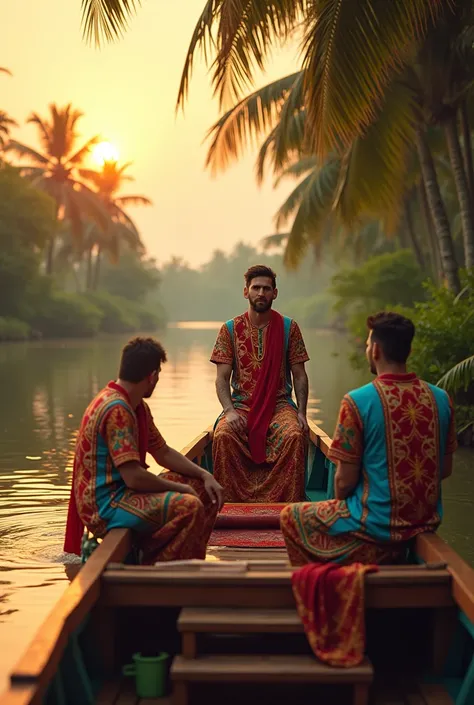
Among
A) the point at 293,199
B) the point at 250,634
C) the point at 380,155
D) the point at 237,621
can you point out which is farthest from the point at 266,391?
the point at 293,199

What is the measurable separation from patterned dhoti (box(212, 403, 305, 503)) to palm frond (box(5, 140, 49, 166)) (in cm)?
4301

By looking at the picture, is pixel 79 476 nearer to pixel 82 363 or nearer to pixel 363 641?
pixel 363 641

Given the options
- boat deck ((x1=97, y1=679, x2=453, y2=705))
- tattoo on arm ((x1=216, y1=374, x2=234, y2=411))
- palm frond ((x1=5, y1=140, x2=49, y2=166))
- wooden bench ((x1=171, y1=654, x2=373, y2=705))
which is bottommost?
boat deck ((x1=97, y1=679, x2=453, y2=705))

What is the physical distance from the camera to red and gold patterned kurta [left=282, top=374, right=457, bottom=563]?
398 centimetres

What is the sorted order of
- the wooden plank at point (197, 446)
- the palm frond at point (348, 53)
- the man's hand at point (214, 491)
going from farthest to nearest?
the palm frond at point (348, 53) → the wooden plank at point (197, 446) → the man's hand at point (214, 491)

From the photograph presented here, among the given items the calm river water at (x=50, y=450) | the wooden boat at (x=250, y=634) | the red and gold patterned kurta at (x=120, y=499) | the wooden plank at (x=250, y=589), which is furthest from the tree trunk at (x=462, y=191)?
the wooden plank at (x=250, y=589)

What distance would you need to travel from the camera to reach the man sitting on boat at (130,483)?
14.0 ft

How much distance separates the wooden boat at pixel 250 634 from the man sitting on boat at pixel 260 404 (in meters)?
2.38

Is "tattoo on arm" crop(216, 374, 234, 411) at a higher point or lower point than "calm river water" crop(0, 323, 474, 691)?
higher

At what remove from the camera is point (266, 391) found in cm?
676

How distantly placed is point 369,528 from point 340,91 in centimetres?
A: 613

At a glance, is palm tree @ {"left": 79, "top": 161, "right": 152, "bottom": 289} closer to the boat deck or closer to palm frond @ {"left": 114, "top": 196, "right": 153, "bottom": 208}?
palm frond @ {"left": 114, "top": 196, "right": 153, "bottom": 208}

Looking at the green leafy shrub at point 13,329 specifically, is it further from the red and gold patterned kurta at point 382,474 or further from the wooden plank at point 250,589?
the wooden plank at point 250,589

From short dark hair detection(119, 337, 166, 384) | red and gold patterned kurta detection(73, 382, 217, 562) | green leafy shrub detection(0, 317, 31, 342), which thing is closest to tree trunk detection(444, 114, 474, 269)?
short dark hair detection(119, 337, 166, 384)
